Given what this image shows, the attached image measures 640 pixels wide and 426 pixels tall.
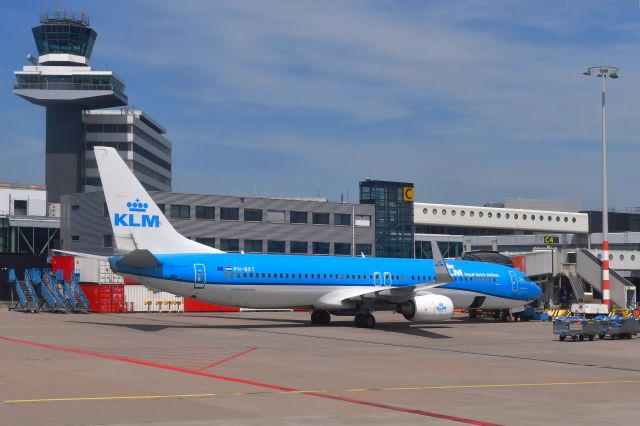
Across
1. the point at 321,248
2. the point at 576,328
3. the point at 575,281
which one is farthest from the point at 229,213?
the point at 576,328

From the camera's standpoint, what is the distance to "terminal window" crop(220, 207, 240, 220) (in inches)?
3504

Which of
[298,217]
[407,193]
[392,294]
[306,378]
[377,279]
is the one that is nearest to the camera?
[306,378]

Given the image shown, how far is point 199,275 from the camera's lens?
144 ft

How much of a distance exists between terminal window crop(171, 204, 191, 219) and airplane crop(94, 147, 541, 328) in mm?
37916

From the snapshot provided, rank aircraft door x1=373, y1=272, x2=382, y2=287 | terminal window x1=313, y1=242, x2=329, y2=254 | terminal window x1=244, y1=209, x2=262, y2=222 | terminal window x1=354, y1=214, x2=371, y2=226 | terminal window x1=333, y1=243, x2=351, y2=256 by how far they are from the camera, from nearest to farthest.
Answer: aircraft door x1=373, y1=272, x2=382, y2=287 → terminal window x1=244, y1=209, x2=262, y2=222 → terminal window x1=313, y1=242, x2=329, y2=254 → terminal window x1=333, y1=243, x2=351, y2=256 → terminal window x1=354, y1=214, x2=371, y2=226

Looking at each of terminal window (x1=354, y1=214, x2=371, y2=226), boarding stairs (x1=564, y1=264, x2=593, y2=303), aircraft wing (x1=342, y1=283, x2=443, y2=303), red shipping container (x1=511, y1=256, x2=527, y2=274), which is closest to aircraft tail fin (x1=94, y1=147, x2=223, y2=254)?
aircraft wing (x1=342, y1=283, x2=443, y2=303)

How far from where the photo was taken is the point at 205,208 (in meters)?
88.1

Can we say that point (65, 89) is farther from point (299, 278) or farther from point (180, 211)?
point (299, 278)

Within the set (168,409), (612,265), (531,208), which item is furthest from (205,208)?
(531,208)

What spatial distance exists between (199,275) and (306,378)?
20129mm

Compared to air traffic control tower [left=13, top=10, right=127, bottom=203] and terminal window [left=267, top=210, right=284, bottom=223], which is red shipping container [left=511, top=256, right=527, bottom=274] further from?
air traffic control tower [left=13, top=10, right=127, bottom=203]

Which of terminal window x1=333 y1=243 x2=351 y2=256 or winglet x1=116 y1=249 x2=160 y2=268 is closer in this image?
winglet x1=116 y1=249 x2=160 y2=268

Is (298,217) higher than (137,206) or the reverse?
higher

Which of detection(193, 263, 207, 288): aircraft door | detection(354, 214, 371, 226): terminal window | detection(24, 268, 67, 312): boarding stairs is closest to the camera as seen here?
detection(193, 263, 207, 288): aircraft door
